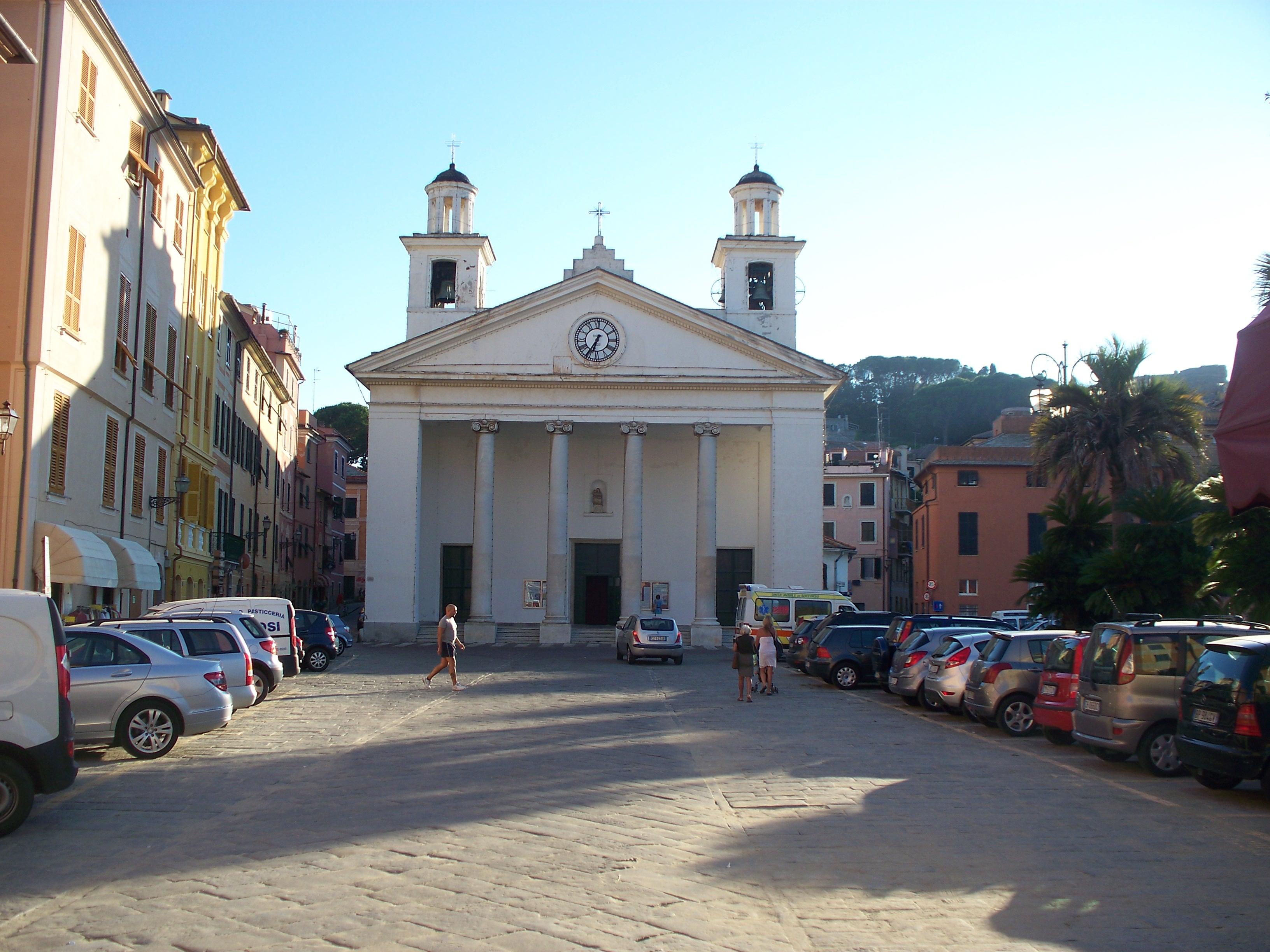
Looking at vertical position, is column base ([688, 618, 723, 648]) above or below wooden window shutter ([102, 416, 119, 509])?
below

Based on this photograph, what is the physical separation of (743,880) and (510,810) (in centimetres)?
281

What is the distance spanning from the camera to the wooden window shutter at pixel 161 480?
89.1 ft

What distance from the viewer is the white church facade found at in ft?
147

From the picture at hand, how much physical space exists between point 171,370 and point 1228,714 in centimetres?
2515

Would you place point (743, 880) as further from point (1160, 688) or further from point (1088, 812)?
point (1160, 688)

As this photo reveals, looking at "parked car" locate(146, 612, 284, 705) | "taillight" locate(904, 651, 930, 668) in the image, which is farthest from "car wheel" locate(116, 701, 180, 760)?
"taillight" locate(904, 651, 930, 668)

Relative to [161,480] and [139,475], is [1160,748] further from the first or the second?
[161,480]

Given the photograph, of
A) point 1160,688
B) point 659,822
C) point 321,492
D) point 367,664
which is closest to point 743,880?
point 659,822

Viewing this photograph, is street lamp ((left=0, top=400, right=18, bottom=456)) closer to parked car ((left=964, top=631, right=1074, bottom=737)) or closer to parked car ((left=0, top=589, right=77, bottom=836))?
parked car ((left=0, top=589, right=77, bottom=836))

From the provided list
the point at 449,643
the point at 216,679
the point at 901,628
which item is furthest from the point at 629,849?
the point at 901,628

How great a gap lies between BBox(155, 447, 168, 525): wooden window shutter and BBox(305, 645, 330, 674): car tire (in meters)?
4.55

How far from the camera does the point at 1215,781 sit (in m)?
10.5

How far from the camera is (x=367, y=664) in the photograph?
102 ft

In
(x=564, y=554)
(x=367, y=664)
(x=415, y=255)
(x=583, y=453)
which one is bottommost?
(x=367, y=664)
